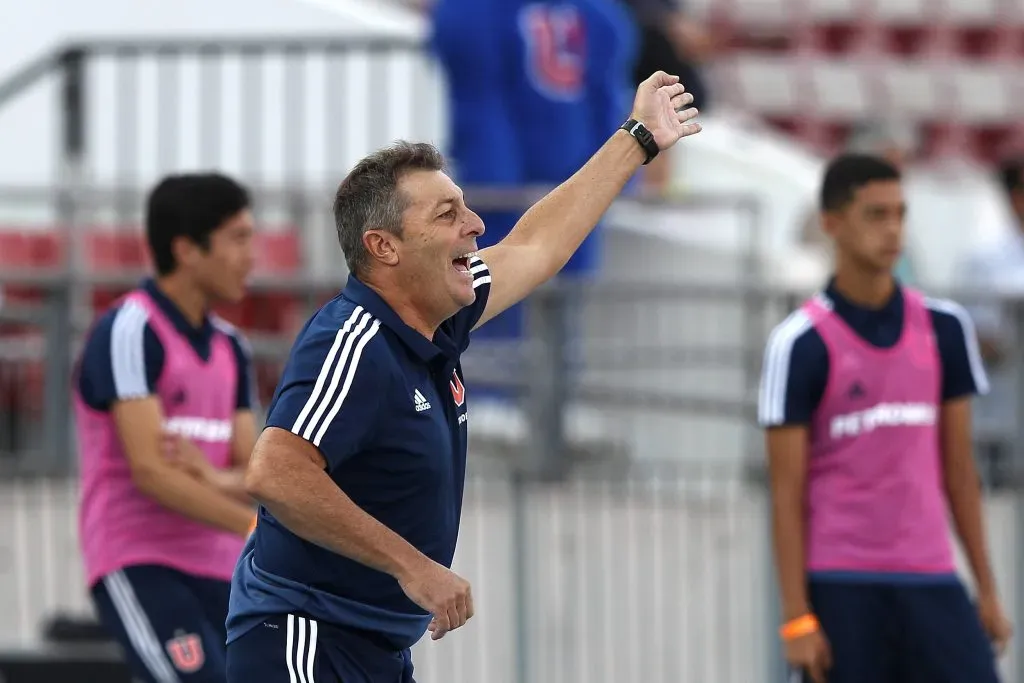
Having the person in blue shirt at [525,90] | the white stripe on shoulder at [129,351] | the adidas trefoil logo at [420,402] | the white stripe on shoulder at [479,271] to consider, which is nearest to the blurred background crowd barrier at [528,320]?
the person in blue shirt at [525,90]

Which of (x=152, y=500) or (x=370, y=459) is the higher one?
(x=370, y=459)

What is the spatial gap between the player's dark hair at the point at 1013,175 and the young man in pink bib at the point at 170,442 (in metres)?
5.73

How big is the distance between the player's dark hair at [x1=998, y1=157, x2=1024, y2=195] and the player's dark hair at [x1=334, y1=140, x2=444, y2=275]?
276 inches

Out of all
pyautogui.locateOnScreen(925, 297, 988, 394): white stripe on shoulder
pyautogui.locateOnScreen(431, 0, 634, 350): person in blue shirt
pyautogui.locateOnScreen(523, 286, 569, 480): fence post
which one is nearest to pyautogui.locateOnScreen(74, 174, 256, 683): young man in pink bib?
pyautogui.locateOnScreen(925, 297, 988, 394): white stripe on shoulder

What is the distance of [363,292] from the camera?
4789 mm

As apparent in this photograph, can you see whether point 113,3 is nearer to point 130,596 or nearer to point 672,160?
point 672,160

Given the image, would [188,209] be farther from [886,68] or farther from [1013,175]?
[886,68]

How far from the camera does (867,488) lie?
262 inches

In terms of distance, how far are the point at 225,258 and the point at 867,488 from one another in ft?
7.26

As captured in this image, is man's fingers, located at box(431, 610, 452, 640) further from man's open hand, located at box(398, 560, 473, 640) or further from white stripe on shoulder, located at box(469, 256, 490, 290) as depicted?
white stripe on shoulder, located at box(469, 256, 490, 290)

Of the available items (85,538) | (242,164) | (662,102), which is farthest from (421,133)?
(662,102)

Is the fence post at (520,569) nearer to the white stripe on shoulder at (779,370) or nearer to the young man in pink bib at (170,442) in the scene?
the young man in pink bib at (170,442)

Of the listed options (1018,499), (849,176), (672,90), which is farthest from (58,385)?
(672,90)

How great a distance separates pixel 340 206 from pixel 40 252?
644cm
